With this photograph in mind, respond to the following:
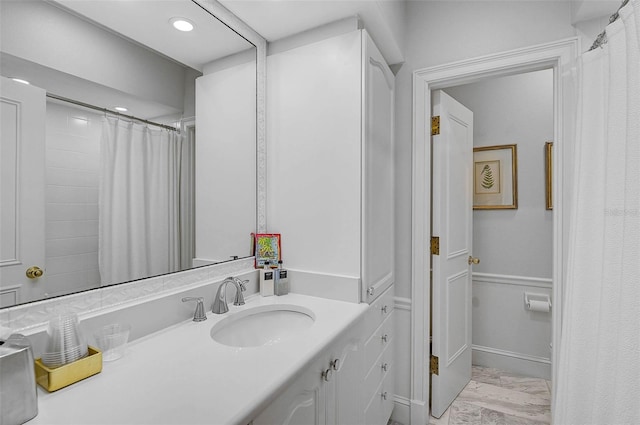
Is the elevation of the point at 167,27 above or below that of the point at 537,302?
above

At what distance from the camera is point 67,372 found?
0.78m

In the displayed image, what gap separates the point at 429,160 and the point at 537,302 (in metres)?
1.46

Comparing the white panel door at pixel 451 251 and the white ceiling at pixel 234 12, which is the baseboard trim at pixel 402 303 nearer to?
the white panel door at pixel 451 251

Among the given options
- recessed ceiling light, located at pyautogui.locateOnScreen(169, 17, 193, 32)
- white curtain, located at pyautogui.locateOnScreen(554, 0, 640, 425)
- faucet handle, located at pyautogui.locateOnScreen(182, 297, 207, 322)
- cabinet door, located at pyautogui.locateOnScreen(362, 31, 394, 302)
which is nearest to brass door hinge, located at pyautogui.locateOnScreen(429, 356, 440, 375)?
cabinet door, located at pyautogui.locateOnScreen(362, 31, 394, 302)

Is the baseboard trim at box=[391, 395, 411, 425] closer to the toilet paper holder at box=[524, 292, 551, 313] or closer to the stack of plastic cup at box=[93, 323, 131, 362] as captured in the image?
the toilet paper holder at box=[524, 292, 551, 313]

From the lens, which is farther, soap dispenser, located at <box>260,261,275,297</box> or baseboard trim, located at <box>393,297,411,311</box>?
baseboard trim, located at <box>393,297,411,311</box>

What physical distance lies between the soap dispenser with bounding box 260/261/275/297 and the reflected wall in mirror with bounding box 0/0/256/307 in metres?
0.17

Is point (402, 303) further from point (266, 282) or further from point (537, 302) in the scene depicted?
point (537, 302)

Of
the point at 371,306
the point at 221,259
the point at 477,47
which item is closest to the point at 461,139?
the point at 477,47

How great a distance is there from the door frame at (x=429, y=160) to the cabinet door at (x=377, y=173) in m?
0.17

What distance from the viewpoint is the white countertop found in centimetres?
68

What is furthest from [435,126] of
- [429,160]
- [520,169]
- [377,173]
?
[520,169]

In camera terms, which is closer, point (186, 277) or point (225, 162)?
point (186, 277)

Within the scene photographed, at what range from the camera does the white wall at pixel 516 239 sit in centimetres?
246
